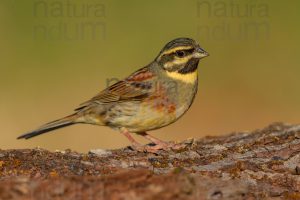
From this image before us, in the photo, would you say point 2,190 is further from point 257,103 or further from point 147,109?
point 257,103

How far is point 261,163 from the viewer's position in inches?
280

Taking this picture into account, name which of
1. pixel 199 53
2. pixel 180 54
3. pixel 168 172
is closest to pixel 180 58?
pixel 180 54

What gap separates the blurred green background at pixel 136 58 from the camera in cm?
1362

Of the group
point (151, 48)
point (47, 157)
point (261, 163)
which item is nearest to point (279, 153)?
point (261, 163)

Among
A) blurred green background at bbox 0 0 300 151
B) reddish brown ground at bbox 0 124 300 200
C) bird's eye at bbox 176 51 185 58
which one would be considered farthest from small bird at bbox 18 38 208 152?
blurred green background at bbox 0 0 300 151

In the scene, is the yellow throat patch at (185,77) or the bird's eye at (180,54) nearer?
the bird's eye at (180,54)

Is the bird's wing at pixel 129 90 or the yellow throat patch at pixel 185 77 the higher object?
the yellow throat patch at pixel 185 77

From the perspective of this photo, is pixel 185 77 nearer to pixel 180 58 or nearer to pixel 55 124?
pixel 180 58

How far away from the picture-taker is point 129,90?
977cm

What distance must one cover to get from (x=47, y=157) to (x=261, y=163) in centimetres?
201

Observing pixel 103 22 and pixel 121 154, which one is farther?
pixel 103 22

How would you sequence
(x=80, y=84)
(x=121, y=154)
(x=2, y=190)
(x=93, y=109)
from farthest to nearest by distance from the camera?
(x=80, y=84) < (x=93, y=109) < (x=121, y=154) < (x=2, y=190)

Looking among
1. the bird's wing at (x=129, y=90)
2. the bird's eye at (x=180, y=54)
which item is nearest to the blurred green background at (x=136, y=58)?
the bird's wing at (x=129, y=90)

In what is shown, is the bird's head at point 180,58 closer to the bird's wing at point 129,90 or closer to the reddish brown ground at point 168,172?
the bird's wing at point 129,90
